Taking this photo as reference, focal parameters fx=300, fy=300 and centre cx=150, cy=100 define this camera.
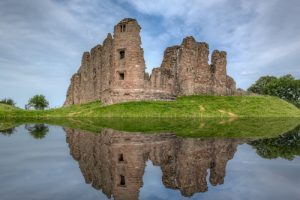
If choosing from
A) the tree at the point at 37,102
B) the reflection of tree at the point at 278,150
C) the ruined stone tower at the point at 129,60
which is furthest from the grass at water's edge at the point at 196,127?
the tree at the point at 37,102

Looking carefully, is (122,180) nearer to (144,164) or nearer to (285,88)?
(144,164)

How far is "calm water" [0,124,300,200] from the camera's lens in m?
4.89

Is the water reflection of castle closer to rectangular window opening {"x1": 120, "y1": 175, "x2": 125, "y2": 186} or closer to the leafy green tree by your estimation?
rectangular window opening {"x1": 120, "y1": 175, "x2": 125, "y2": 186}

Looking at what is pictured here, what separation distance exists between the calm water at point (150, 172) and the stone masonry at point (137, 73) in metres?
30.5

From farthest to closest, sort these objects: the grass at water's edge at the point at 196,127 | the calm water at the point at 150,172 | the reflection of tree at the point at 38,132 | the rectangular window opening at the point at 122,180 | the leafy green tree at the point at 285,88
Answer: the leafy green tree at the point at 285,88, the grass at water's edge at the point at 196,127, the reflection of tree at the point at 38,132, the rectangular window opening at the point at 122,180, the calm water at the point at 150,172

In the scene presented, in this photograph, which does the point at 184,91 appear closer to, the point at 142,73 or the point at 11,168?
the point at 142,73

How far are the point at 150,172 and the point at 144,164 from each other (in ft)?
2.57

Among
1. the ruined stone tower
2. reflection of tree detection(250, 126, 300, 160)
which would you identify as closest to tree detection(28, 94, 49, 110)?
the ruined stone tower

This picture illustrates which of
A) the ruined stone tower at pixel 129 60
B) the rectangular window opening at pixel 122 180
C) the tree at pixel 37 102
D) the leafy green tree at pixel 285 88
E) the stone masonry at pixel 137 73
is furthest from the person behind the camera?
the leafy green tree at pixel 285 88

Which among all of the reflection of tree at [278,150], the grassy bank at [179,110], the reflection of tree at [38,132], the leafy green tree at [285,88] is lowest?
the reflection of tree at [278,150]

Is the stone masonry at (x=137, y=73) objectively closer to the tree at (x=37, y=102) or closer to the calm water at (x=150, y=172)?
the tree at (x=37, y=102)

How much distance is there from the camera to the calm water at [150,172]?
193 inches

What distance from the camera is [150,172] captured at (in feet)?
21.1

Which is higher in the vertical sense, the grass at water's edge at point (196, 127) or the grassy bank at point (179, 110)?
the grassy bank at point (179, 110)
